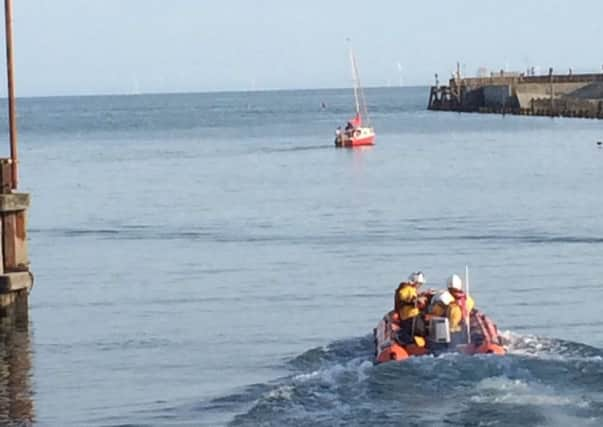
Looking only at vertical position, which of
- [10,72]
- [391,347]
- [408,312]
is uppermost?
[10,72]

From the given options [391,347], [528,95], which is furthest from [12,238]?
[528,95]

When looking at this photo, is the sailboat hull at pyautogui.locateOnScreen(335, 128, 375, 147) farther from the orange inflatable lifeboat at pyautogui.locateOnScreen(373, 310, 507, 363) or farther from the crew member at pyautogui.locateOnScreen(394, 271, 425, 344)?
the orange inflatable lifeboat at pyautogui.locateOnScreen(373, 310, 507, 363)

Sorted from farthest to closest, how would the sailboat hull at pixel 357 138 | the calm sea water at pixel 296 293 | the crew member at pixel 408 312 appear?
the sailboat hull at pixel 357 138, the crew member at pixel 408 312, the calm sea water at pixel 296 293

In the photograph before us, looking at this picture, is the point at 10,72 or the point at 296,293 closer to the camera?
the point at 10,72

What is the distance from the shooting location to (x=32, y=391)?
24.2 meters

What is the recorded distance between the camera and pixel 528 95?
14438 centimetres

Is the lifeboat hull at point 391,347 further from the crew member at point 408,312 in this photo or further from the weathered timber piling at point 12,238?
the weathered timber piling at point 12,238

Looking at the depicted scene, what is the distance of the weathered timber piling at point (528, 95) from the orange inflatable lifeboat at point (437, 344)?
334ft

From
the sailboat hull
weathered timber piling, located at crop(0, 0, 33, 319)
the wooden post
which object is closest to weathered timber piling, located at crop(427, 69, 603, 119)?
the sailboat hull

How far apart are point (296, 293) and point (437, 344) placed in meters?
10.3

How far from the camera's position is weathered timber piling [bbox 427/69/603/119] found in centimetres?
13338

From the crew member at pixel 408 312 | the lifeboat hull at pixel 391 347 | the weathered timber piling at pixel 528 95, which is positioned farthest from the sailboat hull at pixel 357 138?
the lifeboat hull at pixel 391 347

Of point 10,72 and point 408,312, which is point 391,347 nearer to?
point 408,312

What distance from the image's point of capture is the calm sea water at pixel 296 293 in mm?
22141
